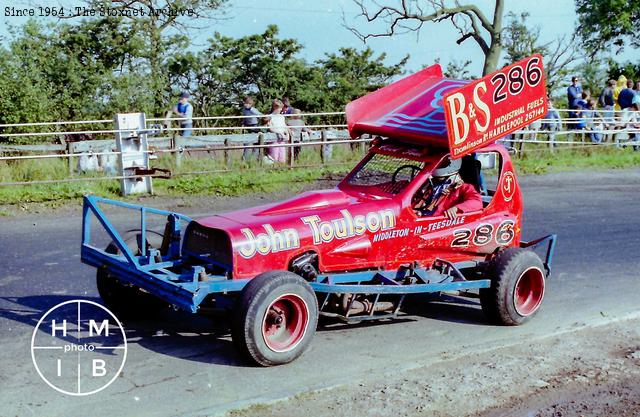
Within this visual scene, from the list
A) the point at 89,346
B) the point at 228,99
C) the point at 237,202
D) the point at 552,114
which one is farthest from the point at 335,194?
the point at 228,99

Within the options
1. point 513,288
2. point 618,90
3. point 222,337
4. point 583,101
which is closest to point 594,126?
point 583,101

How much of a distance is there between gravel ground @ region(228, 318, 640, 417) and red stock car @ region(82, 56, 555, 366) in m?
0.70

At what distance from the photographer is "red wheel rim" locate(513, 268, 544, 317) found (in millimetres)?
8023

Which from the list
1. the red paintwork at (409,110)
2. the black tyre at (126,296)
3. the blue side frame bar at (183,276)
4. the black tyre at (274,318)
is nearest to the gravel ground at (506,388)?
Answer: the black tyre at (274,318)

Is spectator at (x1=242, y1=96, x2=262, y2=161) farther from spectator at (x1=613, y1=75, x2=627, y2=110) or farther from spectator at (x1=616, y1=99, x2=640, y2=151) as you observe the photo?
spectator at (x1=613, y1=75, x2=627, y2=110)

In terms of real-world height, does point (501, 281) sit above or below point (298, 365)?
above

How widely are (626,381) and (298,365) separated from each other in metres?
2.50

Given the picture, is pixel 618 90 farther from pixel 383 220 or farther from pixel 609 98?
pixel 383 220

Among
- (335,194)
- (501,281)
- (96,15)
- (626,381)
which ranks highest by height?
(96,15)

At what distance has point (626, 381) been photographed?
6.68m

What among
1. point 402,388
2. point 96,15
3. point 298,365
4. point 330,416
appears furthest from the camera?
point 96,15

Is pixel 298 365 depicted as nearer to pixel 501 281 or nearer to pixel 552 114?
pixel 501 281

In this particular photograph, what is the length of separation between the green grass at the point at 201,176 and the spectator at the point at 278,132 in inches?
14.7

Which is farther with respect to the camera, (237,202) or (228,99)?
(228,99)
